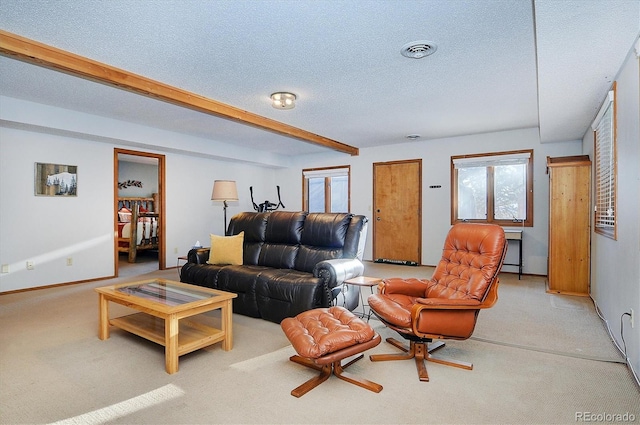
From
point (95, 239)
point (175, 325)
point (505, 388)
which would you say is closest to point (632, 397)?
point (505, 388)

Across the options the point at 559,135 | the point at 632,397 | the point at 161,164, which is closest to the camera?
the point at 632,397

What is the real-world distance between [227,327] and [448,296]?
64.6 inches

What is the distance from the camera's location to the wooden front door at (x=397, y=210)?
21.4 feet

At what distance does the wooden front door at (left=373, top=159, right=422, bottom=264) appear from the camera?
21.4ft

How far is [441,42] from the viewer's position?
263 centimetres

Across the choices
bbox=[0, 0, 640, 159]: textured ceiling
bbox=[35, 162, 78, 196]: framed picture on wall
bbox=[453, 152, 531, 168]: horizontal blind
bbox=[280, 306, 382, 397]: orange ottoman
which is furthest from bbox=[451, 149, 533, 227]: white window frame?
bbox=[35, 162, 78, 196]: framed picture on wall

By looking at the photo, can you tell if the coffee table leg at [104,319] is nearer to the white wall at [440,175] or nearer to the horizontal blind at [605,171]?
the horizontal blind at [605,171]

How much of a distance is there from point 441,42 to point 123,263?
6642mm

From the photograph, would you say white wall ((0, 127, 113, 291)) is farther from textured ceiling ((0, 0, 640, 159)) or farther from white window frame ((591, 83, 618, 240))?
white window frame ((591, 83, 618, 240))

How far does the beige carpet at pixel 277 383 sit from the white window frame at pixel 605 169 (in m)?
0.98

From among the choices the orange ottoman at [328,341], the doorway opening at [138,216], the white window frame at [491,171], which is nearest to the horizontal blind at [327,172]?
the white window frame at [491,171]

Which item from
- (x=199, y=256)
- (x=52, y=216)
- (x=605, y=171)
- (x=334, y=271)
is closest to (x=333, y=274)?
(x=334, y=271)

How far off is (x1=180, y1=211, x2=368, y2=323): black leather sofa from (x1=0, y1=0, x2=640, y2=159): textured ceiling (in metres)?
1.43

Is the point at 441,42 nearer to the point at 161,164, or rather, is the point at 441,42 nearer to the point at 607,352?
the point at 607,352
